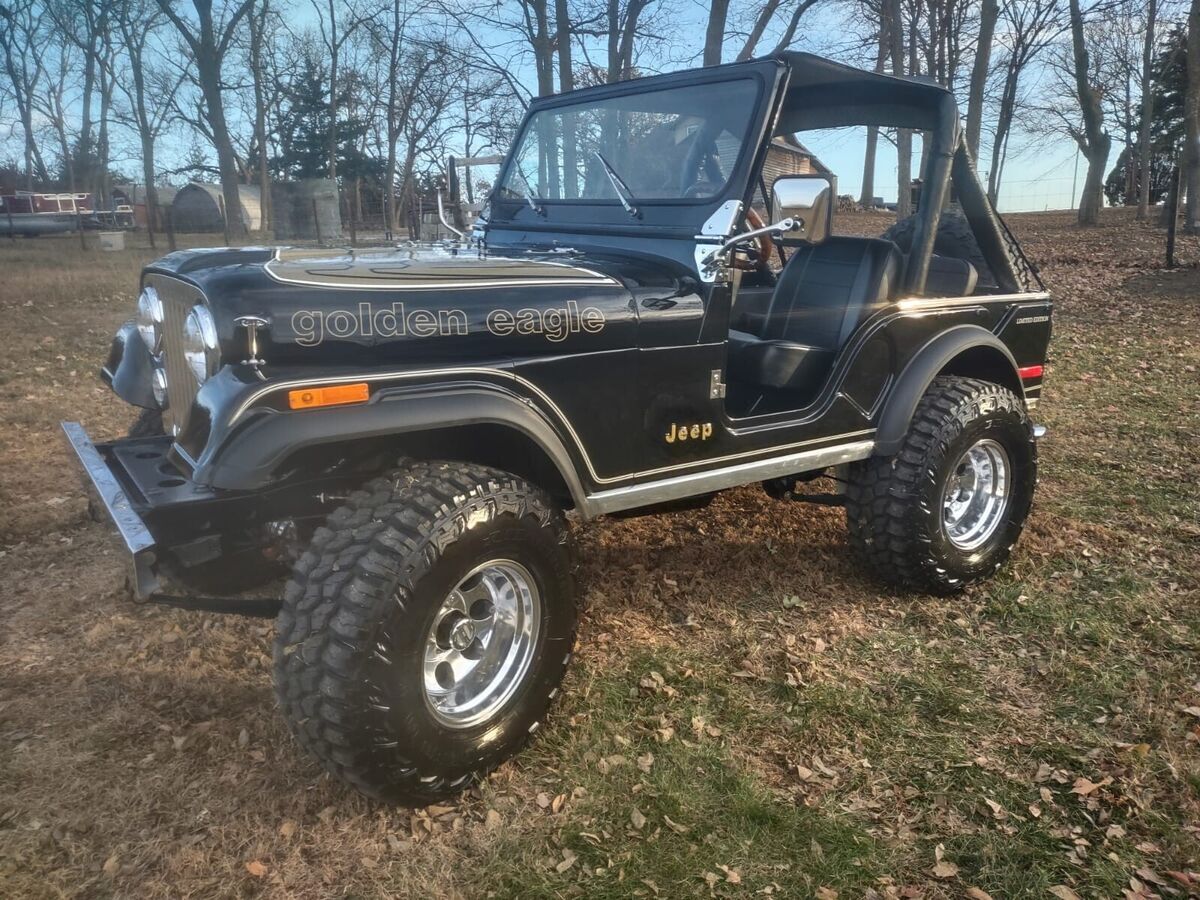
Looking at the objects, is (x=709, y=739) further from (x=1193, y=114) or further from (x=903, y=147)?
(x=1193, y=114)

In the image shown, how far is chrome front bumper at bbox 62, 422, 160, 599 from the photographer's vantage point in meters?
2.28

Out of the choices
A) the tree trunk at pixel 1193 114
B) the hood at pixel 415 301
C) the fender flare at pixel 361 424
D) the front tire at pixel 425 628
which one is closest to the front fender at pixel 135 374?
the hood at pixel 415 301

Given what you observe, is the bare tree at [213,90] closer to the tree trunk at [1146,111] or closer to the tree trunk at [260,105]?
the tree trunk at [260,105]

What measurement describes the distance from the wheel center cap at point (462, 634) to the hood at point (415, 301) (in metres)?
0.78

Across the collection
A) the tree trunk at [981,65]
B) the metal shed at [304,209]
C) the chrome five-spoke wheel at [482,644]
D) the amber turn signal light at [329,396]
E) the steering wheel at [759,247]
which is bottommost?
the chrome five-spoke wheel at [482,644]

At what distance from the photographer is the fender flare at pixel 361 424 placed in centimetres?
226

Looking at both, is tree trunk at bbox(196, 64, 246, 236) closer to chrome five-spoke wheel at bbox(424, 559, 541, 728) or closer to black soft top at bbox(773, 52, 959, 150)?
black soft top at bbox(773, 52, 959, 150)

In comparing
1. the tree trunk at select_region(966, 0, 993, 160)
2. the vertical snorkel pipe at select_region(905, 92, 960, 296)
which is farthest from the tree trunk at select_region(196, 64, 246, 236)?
the vertical snorkel pipe at select_region(905, 92, 960, 296)

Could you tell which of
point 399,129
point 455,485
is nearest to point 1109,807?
point 455,485

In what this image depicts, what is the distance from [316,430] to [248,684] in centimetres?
147

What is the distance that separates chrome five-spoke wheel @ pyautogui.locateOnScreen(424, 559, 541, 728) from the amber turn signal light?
606mm

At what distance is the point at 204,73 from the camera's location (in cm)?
2391

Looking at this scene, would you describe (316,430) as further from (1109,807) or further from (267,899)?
(1109,807)

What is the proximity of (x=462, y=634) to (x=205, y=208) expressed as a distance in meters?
37.2
